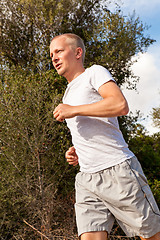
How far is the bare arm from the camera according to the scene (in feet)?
4.98

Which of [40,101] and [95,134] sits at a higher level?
[40,101]

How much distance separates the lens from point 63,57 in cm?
189

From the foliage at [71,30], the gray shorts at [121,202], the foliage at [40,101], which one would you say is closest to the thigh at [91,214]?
the gray shorts at [121,202]

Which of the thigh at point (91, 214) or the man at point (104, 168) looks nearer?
the man at point (104, 168)

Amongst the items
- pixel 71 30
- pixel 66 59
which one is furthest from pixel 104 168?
pixel 71 30

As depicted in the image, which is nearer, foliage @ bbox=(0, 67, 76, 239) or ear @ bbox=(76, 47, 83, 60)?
ear @ bbox=(76, 47, 83, 60)

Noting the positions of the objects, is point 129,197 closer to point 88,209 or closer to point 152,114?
point 88,209

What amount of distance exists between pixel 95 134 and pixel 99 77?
→ 325mm

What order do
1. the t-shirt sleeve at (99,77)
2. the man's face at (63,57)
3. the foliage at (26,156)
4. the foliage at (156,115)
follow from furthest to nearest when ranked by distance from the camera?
the foliage at (156,115), the foliage at (26,156), the man's face at (63,57), the t-shirt sleeve at (99,77)

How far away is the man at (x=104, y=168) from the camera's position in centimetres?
157

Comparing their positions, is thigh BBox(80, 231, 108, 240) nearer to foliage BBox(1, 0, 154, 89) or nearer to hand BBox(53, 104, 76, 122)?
hand BBox(53, 104, 76, 122)

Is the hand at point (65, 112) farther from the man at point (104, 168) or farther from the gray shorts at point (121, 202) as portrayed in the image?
the gray shorts at point (121, 202)

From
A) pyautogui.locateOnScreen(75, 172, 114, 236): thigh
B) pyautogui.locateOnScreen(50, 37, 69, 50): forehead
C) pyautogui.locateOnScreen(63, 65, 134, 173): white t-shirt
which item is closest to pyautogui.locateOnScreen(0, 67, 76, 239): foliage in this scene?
pyautogui.locateOnScreen(50, 37, 69, 50): forehead

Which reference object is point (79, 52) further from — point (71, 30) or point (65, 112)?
point (71, 30)
